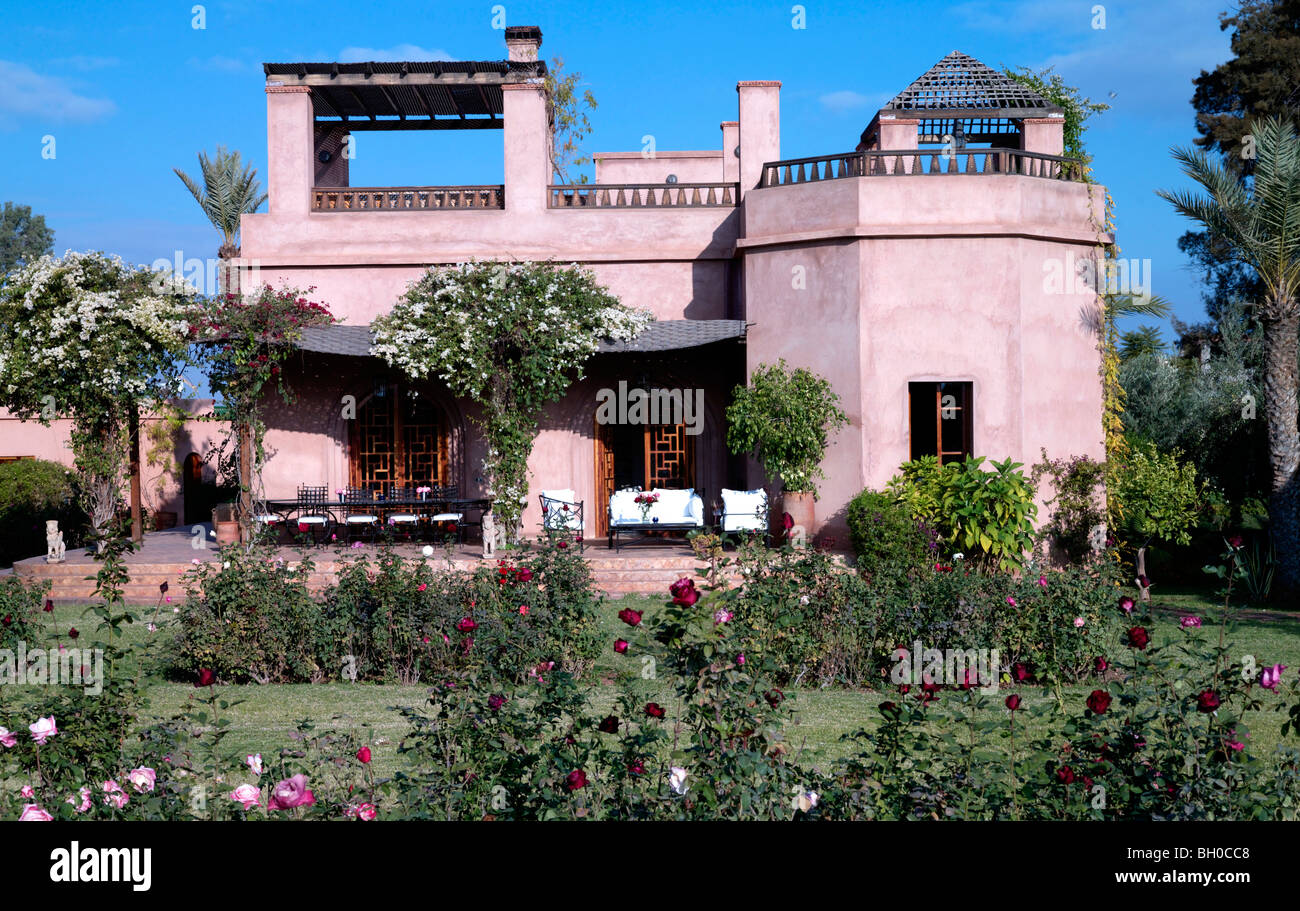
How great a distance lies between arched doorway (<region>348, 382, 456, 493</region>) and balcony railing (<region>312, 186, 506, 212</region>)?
286 centimetres

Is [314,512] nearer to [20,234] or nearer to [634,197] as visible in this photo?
[634,197]

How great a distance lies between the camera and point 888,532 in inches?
435

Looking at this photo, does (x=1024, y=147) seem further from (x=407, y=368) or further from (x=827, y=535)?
(x=407, y=368)

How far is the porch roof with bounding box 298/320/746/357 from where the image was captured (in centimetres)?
1278

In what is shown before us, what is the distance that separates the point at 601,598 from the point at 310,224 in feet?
31.3

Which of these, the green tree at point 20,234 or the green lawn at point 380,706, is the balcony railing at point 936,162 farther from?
the green tree at point 20,234

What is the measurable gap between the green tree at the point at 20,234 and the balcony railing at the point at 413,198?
1387 inches

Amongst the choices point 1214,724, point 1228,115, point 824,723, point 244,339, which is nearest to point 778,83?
point 244,339

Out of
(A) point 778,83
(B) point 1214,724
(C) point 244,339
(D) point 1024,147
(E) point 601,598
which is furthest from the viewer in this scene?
(D) point 1024,147

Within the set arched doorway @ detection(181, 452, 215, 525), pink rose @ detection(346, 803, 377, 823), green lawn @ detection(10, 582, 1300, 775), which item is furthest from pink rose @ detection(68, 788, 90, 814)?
arched doorway @ detection(181, 452, 215, 525)

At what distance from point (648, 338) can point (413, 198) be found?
4556 mm

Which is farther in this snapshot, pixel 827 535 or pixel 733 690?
pixel 827 535

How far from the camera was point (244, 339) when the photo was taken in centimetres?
1258

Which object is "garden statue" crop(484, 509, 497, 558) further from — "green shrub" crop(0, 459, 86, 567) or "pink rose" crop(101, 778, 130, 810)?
"pink rose" crop(101, 778, 130, 810)
